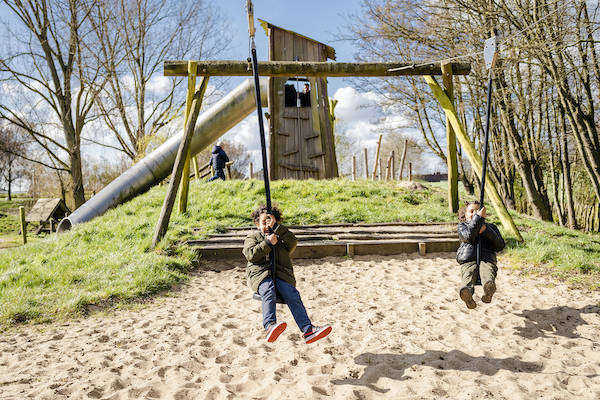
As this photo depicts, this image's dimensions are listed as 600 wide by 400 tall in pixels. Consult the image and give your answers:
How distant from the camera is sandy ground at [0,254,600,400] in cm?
332

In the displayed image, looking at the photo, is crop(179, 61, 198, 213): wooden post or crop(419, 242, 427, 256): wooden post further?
crop(179, 61, 198, 213): wooden post

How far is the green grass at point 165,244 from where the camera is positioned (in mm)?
5766

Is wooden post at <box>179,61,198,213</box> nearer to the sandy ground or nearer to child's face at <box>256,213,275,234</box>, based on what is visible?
the sandy ground

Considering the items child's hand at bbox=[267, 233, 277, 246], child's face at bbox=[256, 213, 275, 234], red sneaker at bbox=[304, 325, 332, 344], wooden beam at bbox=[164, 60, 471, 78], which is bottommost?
red sneaker at bbox=[304, 325, 332, 344]

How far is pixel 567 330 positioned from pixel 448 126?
5.27 meters

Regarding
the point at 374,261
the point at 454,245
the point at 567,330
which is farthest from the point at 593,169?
the point at 567,330

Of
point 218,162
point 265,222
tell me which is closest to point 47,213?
point 218,162

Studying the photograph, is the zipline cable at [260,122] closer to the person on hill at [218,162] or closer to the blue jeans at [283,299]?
the blue jeans at [283,299]

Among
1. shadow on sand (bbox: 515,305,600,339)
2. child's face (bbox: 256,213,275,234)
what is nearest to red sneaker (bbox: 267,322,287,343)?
child's face (bbox: 256,213,275,234)

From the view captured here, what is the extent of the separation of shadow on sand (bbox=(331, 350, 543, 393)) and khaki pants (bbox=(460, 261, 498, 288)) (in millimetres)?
946

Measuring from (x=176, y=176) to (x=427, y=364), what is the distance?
5875 millimetres

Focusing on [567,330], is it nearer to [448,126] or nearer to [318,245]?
[318,245]

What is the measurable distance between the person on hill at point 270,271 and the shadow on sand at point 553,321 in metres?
2.48

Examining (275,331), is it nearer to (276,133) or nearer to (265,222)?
(265,222)
